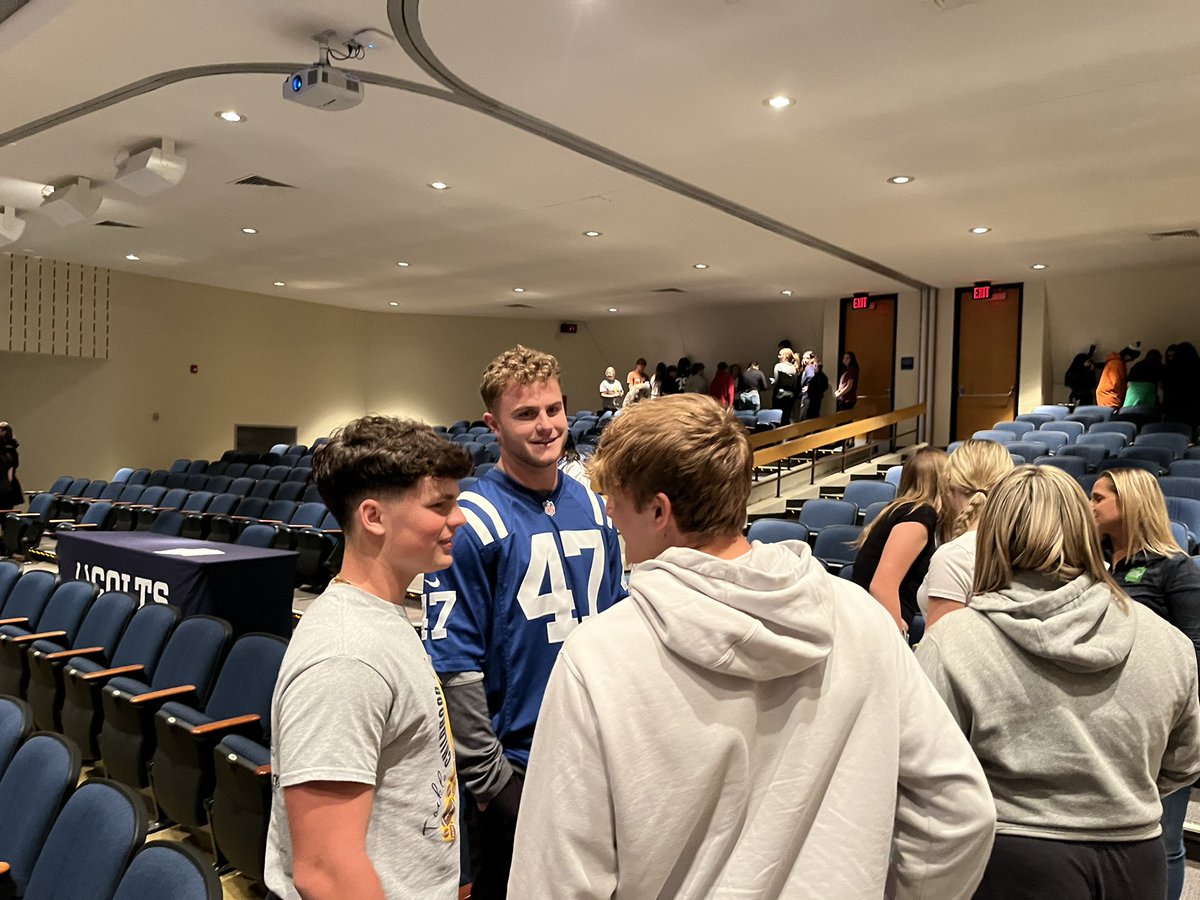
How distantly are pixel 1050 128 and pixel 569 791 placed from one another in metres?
6.31

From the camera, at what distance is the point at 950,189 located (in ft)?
24.1

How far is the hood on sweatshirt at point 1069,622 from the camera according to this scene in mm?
1438

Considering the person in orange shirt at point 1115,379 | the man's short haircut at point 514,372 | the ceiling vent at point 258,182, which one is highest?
the ceiling vent at point 258,182

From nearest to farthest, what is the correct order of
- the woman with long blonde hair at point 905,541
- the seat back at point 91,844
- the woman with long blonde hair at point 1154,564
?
the seat back at point 91,844 → the woman with long blonde hair at point 1154,564 → the woman with long blonde hair at point 905,541

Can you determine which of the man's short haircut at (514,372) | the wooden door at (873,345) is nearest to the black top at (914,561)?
the man's short haircut at (514,372)

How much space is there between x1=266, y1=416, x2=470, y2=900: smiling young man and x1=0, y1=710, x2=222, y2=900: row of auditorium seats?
0.68 metres

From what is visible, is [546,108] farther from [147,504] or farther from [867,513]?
[147,504]

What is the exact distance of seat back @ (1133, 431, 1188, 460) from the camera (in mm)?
8750

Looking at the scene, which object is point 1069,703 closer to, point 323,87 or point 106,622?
point 106,622

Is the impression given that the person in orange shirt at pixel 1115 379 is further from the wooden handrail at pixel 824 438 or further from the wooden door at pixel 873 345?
the wooden door at pixel 873 345

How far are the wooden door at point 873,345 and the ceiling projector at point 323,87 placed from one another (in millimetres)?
10070

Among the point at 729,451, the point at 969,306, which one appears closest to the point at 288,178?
the point at 729,451

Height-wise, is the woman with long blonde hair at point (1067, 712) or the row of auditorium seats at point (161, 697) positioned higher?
the woman with long blonde hair at point (1067, 712)

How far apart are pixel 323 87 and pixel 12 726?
11.7ft
